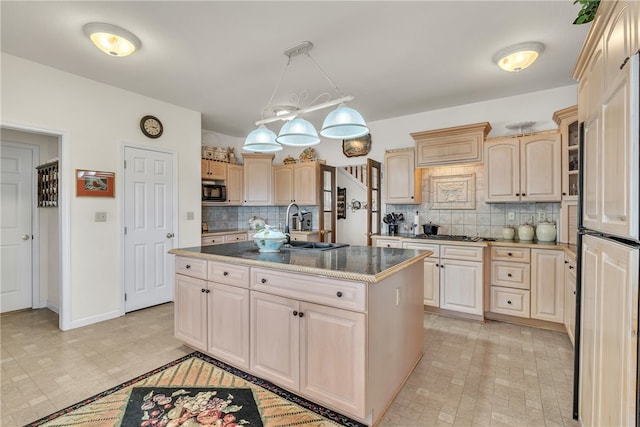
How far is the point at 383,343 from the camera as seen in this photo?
1829 mm

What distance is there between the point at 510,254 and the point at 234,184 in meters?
4.34

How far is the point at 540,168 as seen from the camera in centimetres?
334

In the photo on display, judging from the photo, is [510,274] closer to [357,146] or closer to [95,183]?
[357,146]

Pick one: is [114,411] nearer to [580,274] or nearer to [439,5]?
[580,274]

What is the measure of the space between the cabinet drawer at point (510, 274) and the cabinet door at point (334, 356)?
254cm

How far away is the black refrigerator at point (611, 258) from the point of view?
910 millimetres

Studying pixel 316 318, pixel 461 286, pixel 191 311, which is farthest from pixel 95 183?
pixel 461 286

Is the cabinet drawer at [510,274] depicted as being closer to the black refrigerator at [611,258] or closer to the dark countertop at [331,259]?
the dark countertop at [331,259]

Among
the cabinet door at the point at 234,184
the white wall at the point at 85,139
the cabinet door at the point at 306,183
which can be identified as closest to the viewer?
the white wall at the point at 85,139

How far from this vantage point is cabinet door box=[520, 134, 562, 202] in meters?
3.26

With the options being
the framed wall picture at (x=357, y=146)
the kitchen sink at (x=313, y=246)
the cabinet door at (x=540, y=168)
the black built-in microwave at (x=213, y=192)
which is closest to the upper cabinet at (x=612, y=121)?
the kitchen sink at (x=313, y=246)

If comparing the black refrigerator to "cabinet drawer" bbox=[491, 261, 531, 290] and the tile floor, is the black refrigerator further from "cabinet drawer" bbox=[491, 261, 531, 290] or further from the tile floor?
Result: "cabinet drawer" bbox=[491, 261, 531, 290]

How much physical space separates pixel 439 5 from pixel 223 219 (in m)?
4.77

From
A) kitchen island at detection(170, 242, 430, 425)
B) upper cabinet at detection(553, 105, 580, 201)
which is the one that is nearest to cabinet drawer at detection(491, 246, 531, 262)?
upper cabinet at detection(553, 105, 580, 201)
